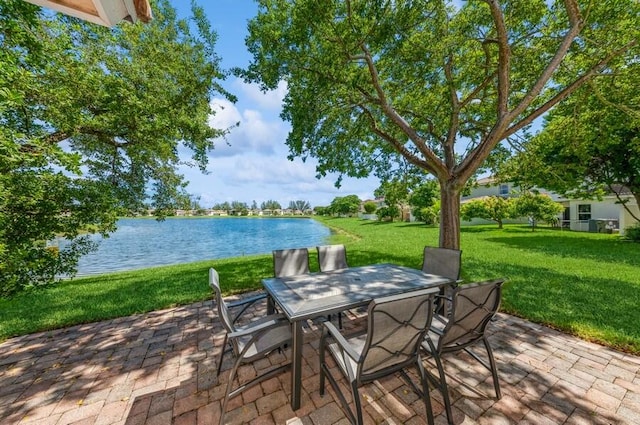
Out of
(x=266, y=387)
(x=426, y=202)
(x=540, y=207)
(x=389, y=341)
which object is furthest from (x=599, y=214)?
(x=266, y=387)

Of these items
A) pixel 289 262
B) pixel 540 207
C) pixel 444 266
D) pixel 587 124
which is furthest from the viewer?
pixel 540 207

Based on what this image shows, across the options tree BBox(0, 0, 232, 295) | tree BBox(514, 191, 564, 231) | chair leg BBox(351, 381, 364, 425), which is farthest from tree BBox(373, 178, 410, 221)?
tree BBox(514, 191, 564, 231)

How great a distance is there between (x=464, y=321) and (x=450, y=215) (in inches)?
163

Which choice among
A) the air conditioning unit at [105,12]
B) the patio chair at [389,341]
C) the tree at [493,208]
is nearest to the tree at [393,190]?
the patio chair at [389,341]

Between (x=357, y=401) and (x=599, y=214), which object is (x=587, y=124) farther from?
(x=599, y=214)

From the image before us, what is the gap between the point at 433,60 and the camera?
535cm

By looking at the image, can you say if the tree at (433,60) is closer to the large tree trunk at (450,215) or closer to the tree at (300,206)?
the large tree trunk at (450,215)

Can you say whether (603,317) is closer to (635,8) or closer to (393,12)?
(635,8)

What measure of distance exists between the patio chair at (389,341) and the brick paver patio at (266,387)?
1.58 feet

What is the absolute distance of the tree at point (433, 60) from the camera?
4398mm

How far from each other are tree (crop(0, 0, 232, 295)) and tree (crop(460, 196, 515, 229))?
23.5m

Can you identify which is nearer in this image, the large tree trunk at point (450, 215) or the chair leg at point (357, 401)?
the chair leg at point (357, 401)

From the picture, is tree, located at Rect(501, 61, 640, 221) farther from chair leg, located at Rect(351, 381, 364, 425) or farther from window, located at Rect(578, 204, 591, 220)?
window, located at Rect(578, 204, 591, 220)

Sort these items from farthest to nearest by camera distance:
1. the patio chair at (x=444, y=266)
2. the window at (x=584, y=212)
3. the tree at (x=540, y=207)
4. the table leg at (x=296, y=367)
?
1. the window at (x=584, y=212)
2. the tree at (x=540, y=207)
3. the patio chair at (x=444, y=266)
4. the table leg at (x=296, y=367)
